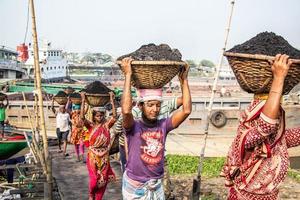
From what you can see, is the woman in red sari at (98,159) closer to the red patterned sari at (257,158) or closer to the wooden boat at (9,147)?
Answer: the red patterned sari at (257,158)

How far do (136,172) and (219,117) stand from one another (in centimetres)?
1452

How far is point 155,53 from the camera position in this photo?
343 cm

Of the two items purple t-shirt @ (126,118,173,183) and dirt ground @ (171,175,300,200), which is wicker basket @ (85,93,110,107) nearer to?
dirt ground @ (171,175,300,200)

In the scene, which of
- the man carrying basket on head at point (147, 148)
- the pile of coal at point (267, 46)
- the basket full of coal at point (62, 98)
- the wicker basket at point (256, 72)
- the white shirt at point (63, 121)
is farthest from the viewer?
the basket full of coal at point (62, 98)

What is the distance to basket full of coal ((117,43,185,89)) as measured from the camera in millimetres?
3154

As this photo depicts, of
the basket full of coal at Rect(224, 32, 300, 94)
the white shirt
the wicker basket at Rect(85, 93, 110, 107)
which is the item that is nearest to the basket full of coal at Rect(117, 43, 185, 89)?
the basket full of coal at Rect(224, 32, 300, 94)

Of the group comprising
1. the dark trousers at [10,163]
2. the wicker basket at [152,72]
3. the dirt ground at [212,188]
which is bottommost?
the dirt ground at [212,188]

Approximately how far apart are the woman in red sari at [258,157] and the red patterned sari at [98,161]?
119 inches

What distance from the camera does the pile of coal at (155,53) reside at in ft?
10.9

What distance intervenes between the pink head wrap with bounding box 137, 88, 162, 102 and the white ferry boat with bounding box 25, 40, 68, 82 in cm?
3679

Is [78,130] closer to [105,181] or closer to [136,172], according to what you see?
[105,181]

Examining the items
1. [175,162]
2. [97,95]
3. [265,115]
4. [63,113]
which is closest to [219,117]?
[175,162]

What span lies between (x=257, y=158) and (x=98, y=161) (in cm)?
328

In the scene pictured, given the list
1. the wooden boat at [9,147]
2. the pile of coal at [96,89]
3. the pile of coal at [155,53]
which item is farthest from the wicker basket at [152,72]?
the wooden boat at [9,147]
